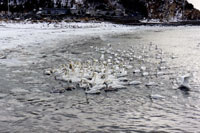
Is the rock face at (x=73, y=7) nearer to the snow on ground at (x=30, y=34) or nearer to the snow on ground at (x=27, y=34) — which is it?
the snow on ground at (x=30, y=34)

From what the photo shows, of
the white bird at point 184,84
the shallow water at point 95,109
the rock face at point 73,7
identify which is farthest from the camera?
the rock face at point 73,7

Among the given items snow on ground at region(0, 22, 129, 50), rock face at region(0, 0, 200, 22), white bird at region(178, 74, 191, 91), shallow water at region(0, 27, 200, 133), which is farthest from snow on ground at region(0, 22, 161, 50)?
rock face at region(0, 0, 200, 22)

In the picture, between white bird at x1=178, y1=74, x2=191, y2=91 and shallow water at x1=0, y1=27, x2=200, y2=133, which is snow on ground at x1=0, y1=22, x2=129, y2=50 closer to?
shallow water at x1=0, y1=27, x2=200, y2=133

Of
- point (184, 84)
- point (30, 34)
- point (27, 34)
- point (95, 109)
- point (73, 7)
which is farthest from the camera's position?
point (73, 7)

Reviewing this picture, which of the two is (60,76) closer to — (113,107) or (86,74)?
(86,74)

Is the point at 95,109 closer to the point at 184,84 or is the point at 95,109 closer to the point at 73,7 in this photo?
the point at 184,84

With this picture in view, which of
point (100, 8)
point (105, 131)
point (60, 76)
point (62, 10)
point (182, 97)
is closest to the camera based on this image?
point (105, 131)

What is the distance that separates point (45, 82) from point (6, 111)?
379 cm

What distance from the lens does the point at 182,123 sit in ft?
25.1

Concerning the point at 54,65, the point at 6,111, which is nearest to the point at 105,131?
the point at 6,111

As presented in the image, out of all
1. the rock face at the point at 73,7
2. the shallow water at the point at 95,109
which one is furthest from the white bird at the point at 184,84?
the rock face at the point at 73,7

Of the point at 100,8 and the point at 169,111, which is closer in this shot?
the point at 169,111

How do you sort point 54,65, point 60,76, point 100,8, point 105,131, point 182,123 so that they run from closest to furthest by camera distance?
point 105,131 < point 182,123 < point 60,76 < point 54,65 < point 100,8

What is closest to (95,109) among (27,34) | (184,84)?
(184,84)
